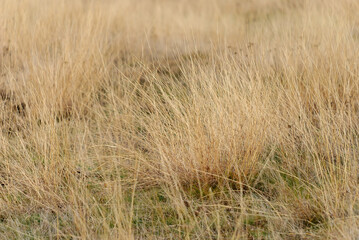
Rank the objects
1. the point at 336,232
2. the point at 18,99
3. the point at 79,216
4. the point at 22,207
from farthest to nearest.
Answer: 1. the point at 18,99
2. the point at 22,207
3. the point at 79,216
4. the point at 336,232

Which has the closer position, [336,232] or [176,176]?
[336,232]

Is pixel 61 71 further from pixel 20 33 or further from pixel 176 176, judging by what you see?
pixel 176 176

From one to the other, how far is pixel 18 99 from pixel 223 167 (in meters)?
1.89

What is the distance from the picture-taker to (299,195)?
259 cm

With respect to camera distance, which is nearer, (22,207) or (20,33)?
(22,207)

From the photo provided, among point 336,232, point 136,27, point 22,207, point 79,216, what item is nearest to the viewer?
point 336,232

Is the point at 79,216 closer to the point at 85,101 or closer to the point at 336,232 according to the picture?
the point at 336,232

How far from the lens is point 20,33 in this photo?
15.2 ft

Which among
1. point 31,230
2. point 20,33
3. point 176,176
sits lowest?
point 31,230

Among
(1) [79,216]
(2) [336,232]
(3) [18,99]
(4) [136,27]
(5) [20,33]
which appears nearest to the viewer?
(2) [336,232]

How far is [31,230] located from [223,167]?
1.07 metres

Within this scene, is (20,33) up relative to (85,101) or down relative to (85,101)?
up

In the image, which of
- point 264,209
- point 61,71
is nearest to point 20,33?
point 61,71

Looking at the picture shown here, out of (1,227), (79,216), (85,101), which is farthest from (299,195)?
(85,101)
